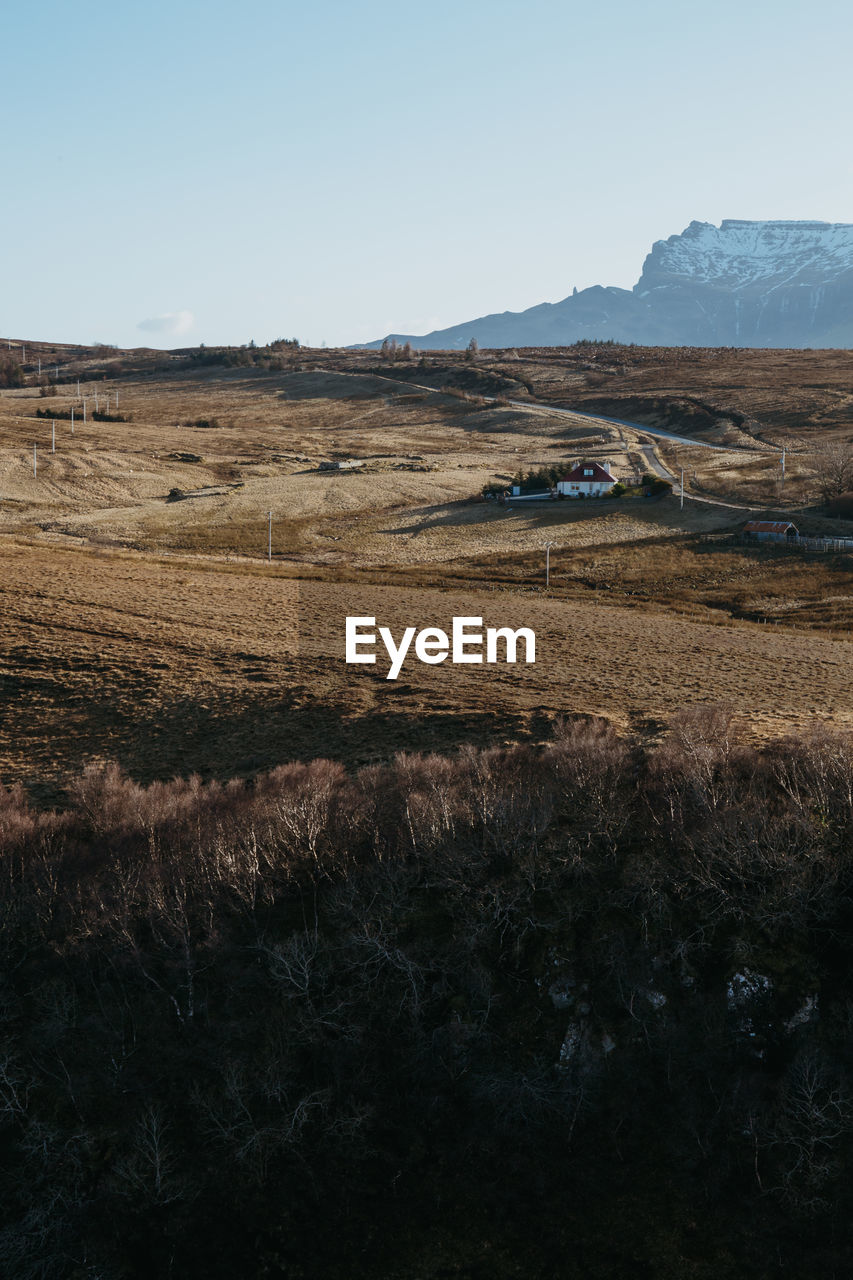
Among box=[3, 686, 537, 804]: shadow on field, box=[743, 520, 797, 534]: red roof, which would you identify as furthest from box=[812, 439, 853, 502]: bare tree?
box=[3, 686, 537, 804]: shadow on field

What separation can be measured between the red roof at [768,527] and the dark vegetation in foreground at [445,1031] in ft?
182

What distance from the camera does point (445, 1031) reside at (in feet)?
68.5

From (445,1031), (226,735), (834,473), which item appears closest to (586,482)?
(834,473)

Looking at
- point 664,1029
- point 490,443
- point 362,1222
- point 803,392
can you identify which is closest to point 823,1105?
point 664,1029

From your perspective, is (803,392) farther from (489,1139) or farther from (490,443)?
(489,1139)

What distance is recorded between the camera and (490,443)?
135m

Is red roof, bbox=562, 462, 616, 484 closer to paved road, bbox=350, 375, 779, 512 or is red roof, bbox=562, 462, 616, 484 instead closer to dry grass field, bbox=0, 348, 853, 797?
dry grass field, bbox=0, 348, 853, 797

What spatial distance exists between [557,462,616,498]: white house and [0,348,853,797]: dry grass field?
4006 millimetres

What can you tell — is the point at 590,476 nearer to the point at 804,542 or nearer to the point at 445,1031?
the point at 804,542

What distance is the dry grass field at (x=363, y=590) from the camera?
116ft

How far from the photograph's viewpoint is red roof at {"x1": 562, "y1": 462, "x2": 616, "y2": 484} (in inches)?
3880

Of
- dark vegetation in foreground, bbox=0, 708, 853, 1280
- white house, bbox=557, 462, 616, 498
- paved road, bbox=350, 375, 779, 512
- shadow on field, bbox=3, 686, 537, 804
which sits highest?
paved road, bbox=350, 375, 779, 512

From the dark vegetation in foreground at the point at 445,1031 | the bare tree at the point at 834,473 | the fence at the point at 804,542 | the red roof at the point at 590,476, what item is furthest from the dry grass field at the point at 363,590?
the dark vegetation in foreground at the point at 445,1031

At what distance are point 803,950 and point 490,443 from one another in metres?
119
